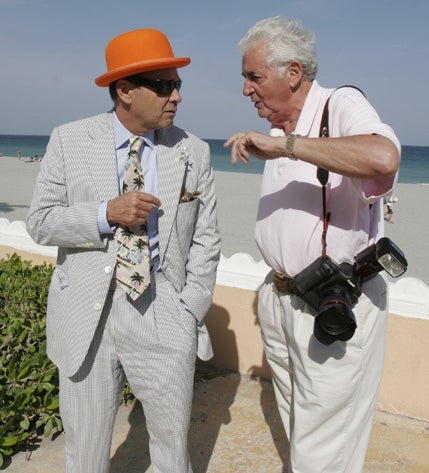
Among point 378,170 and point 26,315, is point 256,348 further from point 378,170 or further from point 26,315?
point 378,170

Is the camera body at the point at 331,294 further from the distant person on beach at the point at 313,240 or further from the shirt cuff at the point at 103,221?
the shirt cuff at the point at 103,221

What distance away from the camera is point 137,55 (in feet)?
7.60

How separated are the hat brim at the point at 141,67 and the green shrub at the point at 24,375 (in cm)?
180

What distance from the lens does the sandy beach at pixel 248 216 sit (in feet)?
35.6

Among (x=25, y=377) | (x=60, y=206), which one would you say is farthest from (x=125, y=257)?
(x=25, y=377)

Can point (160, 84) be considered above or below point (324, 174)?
above

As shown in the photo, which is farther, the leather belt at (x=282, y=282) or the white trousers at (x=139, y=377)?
the leather belt at (x=282, y=282)

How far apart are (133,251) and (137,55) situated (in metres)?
0.76

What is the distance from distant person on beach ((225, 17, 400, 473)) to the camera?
226 centimetres

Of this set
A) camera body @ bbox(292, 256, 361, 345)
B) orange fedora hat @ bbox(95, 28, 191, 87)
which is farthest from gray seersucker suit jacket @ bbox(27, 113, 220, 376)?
camera body @ bbox(292, 256, 361, 345)

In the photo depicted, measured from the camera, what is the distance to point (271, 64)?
2336 millimetres

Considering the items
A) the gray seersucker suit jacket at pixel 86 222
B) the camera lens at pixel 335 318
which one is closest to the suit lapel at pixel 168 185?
the gray seersucker suit jacket at pixel 86 222

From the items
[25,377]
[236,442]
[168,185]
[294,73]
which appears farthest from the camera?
[236,442]

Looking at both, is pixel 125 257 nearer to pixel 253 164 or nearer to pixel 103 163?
pixel 103 163
